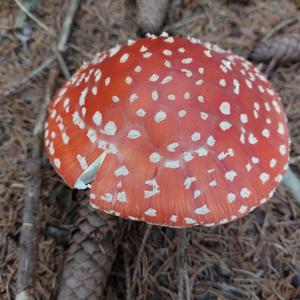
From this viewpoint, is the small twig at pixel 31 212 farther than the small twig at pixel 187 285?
No

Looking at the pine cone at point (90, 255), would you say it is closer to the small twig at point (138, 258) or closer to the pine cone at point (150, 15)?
the small twig at point (138, 258)

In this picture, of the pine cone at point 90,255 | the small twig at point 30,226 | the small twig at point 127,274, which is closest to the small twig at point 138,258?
the small twig at point 127,274

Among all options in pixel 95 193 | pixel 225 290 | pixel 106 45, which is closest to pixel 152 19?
pixel 106 45

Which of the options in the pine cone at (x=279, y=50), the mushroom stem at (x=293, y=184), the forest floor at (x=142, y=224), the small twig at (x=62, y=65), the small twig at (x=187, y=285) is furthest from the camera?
the pine cone at (x=279, y=50)

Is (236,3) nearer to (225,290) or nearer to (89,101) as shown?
(89,101)

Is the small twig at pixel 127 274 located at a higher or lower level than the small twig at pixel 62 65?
lower
